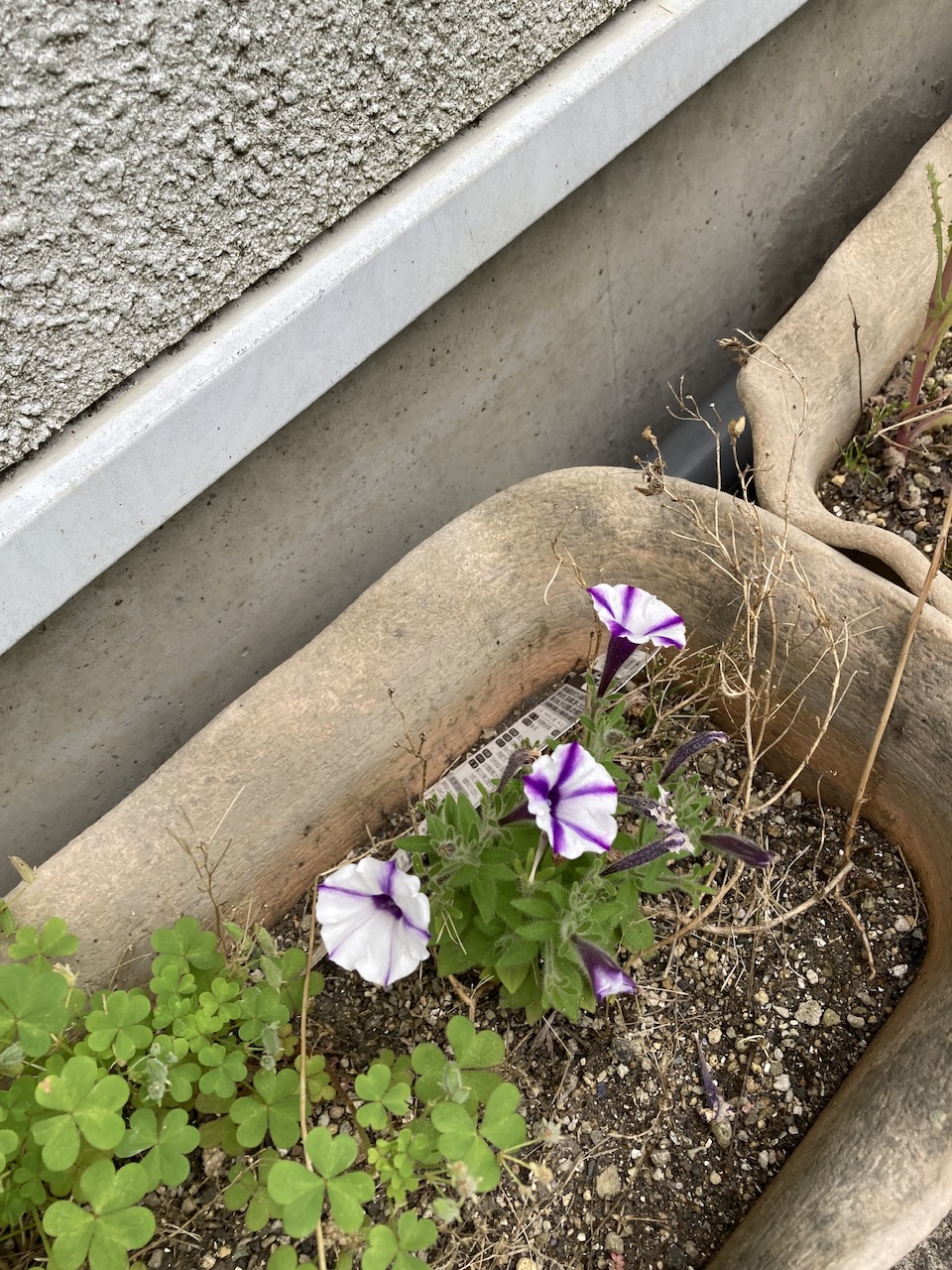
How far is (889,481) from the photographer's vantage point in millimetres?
1607

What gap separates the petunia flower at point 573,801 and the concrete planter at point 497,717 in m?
0.43

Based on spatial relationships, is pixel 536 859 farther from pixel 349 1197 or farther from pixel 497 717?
pixel 497 717

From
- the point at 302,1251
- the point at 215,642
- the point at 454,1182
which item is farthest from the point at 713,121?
the point at 302,1251

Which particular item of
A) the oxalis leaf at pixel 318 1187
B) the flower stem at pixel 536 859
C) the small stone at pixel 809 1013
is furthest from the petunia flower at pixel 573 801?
the small stone at pixel 809 1013

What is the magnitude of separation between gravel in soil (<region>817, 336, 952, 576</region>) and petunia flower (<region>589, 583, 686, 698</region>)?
0.73 m

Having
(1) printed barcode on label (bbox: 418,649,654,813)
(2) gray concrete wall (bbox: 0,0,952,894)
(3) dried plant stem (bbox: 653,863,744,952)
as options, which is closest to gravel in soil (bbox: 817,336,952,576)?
(2) gray concrete wall (bbox: 0,0,952,894)

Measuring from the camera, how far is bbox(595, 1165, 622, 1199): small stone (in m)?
1.08

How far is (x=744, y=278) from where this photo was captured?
1.87 metres

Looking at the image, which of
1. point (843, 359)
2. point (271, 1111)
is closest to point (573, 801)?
point (271, 1111)

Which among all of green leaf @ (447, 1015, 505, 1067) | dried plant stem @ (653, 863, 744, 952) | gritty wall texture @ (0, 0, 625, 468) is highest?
gritty wall texture @ (0, 0, 625, 468)

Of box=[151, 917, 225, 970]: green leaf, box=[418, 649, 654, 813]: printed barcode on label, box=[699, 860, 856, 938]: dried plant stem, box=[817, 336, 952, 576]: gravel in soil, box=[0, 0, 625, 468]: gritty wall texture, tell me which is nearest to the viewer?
box=[0, 0, 625, 468]: gritty wall texture

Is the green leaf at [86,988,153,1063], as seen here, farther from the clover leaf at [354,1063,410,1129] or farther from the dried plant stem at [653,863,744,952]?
the dried plant stem at [653,863,744,952]

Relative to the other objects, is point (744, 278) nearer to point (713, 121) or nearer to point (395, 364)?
point (713, 121)

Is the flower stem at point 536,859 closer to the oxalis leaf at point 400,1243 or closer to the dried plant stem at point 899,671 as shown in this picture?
the oxalis leaf at point 400,1243
